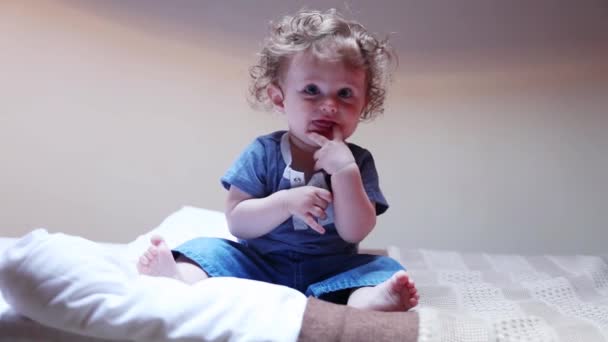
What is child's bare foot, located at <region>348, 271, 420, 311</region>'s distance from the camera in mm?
729

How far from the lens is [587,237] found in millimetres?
1806

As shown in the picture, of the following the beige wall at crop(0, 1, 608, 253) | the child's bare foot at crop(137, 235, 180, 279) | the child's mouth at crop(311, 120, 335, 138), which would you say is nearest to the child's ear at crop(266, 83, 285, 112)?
the child's mouth at crop(311, 120, 335, 138)

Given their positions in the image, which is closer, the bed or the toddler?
the bed

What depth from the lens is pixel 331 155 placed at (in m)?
0.83

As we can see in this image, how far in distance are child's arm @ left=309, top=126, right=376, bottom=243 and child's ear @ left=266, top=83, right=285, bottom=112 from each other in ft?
0.48

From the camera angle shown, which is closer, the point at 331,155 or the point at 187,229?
the point at 331,155

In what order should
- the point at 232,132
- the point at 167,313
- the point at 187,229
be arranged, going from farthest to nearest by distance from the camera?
the point at 232,132, the point at 187,229, the point at 167,313

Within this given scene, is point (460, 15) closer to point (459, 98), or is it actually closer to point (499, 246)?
point (459, 98)

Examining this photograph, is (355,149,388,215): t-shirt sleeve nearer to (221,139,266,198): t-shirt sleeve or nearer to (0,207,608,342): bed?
(221,139,266,198): t-shirt sleeve

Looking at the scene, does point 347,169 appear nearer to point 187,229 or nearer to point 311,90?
point 311,90

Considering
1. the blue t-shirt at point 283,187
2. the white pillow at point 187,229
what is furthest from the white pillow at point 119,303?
the white pillow at point 187,229

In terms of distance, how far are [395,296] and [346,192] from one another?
0.55 ft

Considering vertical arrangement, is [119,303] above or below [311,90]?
below

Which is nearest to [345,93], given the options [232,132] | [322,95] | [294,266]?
[322,95]
